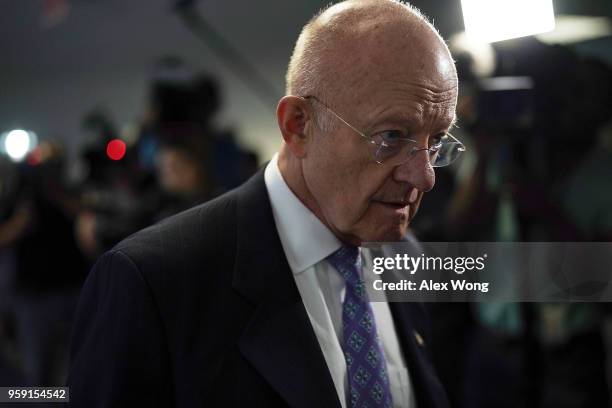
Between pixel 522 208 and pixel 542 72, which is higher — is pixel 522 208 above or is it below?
below

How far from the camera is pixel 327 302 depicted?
114 centimetres

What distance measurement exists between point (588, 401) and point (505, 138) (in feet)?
2.21

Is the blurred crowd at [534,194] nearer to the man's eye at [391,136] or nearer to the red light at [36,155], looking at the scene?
the man's eye at [391,136]

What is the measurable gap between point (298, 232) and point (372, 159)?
0.57 feet

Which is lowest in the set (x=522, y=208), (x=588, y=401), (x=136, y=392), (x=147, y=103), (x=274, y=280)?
(x=588, y=401)

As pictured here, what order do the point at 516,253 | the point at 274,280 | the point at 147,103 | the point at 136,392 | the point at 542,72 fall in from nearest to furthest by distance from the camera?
the point at 136,392 < the point at 274,280 < the point at 516,253 < the point at 542,72 < the point at 147,103

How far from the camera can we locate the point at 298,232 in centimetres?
116

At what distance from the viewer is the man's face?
Answer: 1.04 metres

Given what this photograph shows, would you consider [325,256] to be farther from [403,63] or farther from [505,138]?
[505,138]

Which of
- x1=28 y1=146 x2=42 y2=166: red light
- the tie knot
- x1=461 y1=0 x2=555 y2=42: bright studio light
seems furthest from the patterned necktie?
x1=28 y1=146 x2=42 y2=166: red light

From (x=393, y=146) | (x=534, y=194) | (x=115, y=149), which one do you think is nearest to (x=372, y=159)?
(x=393, y=146)

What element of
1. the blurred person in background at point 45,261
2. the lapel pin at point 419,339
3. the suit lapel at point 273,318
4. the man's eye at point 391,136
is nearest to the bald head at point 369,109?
the man's eye at point 391,136

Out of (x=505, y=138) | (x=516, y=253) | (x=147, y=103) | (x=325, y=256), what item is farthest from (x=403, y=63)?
(x=147, y=103)

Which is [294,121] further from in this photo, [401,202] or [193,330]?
[193,330]
